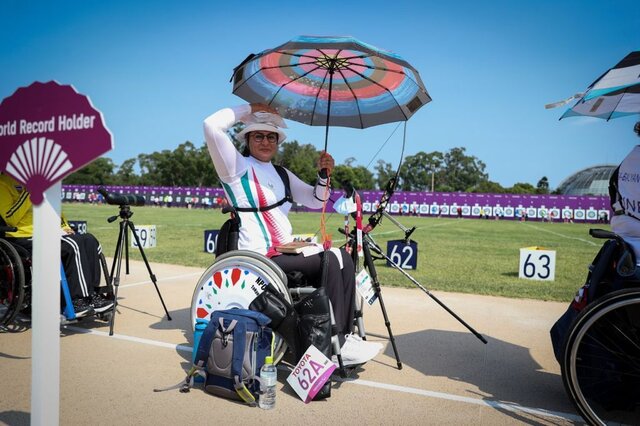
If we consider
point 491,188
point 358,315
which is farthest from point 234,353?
point 491,188

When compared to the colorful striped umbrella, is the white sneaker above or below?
below

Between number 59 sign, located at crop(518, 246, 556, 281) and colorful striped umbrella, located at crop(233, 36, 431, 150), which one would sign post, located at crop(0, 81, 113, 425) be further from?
number 59 sign, located at crop(518, 246, 556, 281)

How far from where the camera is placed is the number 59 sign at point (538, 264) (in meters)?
9.00

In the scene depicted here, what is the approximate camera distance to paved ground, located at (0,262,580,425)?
2.98 m

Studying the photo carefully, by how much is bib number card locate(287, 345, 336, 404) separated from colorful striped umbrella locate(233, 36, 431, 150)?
80.1 inches

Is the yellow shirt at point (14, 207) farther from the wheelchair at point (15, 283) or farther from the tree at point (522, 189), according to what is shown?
Result: the tree at point (522, 189)

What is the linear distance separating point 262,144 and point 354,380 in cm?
214

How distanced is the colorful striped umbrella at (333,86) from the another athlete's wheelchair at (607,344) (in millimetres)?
2057

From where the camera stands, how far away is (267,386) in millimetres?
3125

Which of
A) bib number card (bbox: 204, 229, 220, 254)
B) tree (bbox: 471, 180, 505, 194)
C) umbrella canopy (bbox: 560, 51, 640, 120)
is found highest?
tree (bbox: 471, 180, 505, 194)

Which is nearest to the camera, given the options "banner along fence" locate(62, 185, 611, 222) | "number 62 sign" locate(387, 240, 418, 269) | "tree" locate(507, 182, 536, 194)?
"number 62 sign" locate(387, 240, 418, 269)

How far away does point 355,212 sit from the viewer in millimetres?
4000

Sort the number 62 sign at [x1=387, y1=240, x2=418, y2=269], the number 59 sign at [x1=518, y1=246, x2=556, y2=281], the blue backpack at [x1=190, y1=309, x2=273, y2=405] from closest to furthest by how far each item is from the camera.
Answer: the blue backpack at [x1=190, y1=309, x2=273, y2=405] → the number 59 sign at [x1=518, y1=246, x2=556, y2=281] → the number 62 sign at [x1=387, y1=240, x2=418, y2=269]

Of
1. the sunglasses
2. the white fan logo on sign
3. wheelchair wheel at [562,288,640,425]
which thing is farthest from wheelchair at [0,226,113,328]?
wheelchair wheel at [562,288,640,425]
